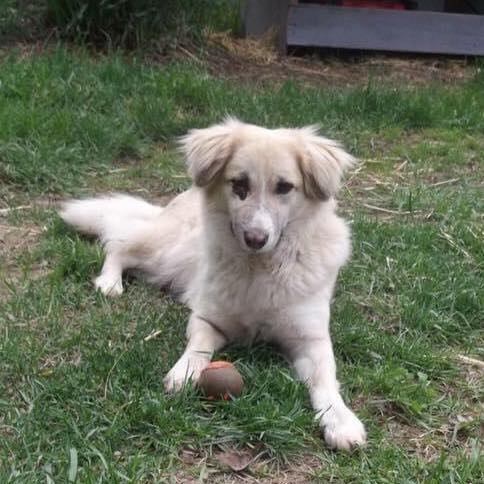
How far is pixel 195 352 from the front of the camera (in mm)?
2783

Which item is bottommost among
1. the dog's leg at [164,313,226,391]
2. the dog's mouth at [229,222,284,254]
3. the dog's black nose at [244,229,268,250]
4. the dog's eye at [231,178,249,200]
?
the dog's leg at [164,313,226,391]

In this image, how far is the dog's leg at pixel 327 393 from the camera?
2.44 metres

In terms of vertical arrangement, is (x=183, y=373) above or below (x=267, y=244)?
below

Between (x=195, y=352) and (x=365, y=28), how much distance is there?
211 inches

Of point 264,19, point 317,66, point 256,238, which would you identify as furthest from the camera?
point 264,19

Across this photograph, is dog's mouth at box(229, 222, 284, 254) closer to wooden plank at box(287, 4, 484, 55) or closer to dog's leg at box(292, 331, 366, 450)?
dog's leg at box(292, 331, 366, 450)

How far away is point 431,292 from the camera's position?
11.2ft

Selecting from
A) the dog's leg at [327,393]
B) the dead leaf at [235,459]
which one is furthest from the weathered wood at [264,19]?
the dead leaf at [235,459]

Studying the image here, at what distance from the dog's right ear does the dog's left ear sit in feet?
0.82

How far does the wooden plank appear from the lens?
738 centimetres

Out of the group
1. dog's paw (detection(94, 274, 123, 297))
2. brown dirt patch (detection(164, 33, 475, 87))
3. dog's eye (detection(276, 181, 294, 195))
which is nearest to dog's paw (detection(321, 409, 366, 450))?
dog's eye (detection(276, 181, 294, 195))

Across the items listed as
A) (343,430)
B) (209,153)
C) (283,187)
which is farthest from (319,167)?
(343,430)

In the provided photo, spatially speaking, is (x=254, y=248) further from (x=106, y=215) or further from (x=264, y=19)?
(x=264, y=19)

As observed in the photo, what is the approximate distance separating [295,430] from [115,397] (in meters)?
0.54
